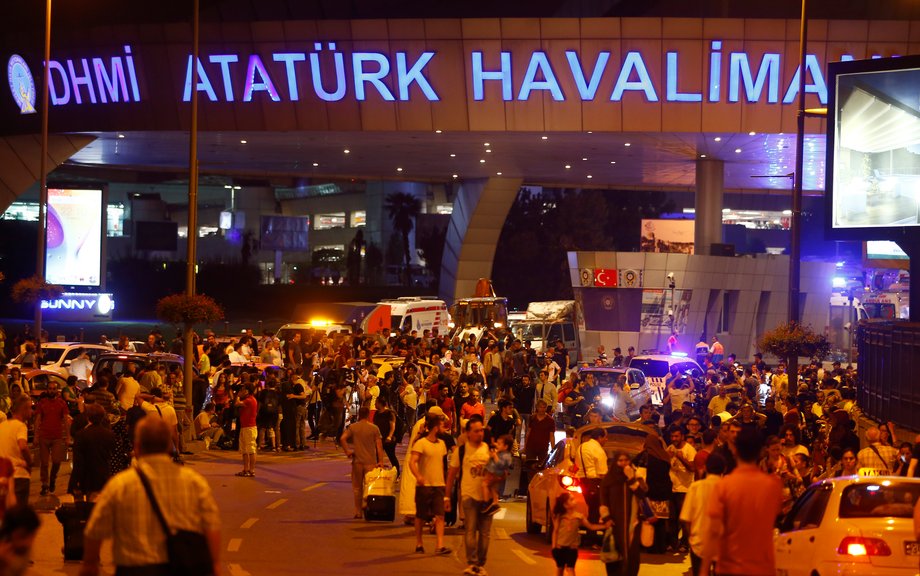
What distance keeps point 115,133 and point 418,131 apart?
36.7 feet

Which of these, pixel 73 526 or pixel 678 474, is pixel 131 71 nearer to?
pixel 678 474

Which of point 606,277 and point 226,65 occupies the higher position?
point 226,65

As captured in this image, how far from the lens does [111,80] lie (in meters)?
43.4

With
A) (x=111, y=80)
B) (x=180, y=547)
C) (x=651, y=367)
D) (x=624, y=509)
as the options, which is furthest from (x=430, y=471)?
(x=111, y=80)

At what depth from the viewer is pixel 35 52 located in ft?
147

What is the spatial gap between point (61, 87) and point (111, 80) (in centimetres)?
223

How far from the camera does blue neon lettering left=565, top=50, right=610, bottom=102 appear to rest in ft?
134

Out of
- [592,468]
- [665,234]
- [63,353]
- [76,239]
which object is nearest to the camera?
[592,468]

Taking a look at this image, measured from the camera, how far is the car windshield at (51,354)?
1250 inches

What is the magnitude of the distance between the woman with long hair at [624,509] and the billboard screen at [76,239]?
42993 millimetres

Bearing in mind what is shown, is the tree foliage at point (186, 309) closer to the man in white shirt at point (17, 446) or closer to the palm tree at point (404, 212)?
the man in white shirt at point (17, 446)

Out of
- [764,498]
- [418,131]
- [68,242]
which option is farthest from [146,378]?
[68,242]

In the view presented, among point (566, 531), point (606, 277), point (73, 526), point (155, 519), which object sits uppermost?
point (606, 277)

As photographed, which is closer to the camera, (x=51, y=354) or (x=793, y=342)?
(x=793, y=342)
